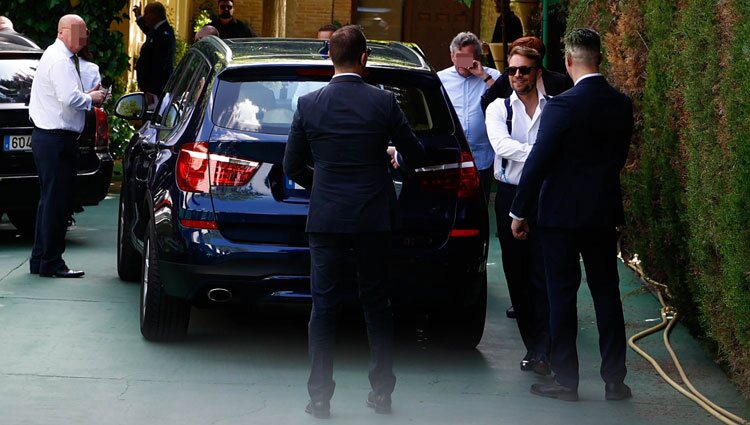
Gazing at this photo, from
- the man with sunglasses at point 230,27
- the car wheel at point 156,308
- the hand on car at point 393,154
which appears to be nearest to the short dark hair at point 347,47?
the hand on car at point 393,154

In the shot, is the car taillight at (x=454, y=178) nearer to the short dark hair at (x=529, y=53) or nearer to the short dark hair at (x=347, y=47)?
the short dark hair at (x=529, y=53)

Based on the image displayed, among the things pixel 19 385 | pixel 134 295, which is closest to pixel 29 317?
pixel 134 295

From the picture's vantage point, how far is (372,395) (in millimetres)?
6691

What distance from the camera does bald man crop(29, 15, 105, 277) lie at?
9922mm

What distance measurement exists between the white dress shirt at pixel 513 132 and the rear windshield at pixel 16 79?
4.91 m

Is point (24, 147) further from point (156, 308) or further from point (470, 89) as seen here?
point (156, 308)

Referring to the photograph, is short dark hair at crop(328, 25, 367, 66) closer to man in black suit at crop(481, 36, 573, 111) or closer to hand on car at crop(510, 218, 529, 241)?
hand on car at crop(510, 218, 529, 241)

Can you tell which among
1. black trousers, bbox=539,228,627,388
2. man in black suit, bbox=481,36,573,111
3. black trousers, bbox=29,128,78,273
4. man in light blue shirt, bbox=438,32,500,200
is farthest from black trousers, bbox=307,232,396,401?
black trousers, bbox=29,128,78,273

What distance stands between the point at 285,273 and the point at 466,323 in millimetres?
1264

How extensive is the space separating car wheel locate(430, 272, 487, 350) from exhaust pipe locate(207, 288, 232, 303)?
4.19 feet

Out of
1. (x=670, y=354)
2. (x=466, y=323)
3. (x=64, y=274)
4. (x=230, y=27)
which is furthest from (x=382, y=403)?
(x=230, y=27)

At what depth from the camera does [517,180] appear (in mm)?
7570

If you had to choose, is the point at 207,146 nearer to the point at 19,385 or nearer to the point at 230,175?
the point at 230,175

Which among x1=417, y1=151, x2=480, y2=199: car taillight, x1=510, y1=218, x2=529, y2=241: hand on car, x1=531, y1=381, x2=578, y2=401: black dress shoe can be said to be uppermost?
x1=417, y1=151, x2=480, y2=199: car taillight
